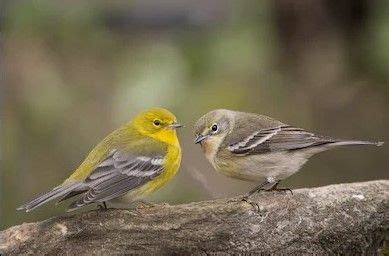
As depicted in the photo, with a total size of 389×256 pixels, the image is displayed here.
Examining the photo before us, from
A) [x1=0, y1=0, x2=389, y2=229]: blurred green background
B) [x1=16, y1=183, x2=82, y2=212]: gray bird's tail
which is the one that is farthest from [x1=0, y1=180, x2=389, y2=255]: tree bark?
[x1=0, y1=0, x2=389, y2=229]: blurred green background

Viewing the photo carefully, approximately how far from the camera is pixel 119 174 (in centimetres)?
412

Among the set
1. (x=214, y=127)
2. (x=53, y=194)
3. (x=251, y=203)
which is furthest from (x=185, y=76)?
(x=53, y=194)

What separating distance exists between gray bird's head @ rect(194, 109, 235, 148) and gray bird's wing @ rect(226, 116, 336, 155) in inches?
2.0

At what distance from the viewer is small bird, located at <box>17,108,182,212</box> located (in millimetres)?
4062

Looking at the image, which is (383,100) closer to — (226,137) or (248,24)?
(248,24)

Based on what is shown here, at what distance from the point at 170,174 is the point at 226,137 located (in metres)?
0.52

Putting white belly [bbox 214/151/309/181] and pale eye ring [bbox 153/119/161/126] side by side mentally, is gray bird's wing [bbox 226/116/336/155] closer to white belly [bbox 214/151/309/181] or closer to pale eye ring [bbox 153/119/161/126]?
white belly [bbox 214/151/309/181]

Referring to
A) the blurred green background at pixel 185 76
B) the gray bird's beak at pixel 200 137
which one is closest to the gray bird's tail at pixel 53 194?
the gray bird's beak at pixel 200 137

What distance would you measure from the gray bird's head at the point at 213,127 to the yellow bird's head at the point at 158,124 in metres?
0.16

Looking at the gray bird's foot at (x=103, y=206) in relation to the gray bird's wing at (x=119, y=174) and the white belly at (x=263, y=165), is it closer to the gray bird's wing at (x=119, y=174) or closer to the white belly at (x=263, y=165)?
the gray bird's wing at (x=119, y=174)

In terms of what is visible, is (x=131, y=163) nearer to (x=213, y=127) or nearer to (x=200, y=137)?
(x=200, y=137)

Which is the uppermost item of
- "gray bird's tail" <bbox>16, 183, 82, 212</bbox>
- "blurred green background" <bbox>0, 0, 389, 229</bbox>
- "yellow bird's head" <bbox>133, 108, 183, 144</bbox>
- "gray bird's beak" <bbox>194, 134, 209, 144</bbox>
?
"yellow bird's head" <bbox>133, 108, 183, 144</bbox>

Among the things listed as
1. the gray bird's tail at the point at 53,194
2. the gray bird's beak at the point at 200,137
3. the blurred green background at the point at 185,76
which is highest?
the gray bird's tail at the point at 53,194

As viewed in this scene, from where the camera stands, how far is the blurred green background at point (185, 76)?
21.4 ft
